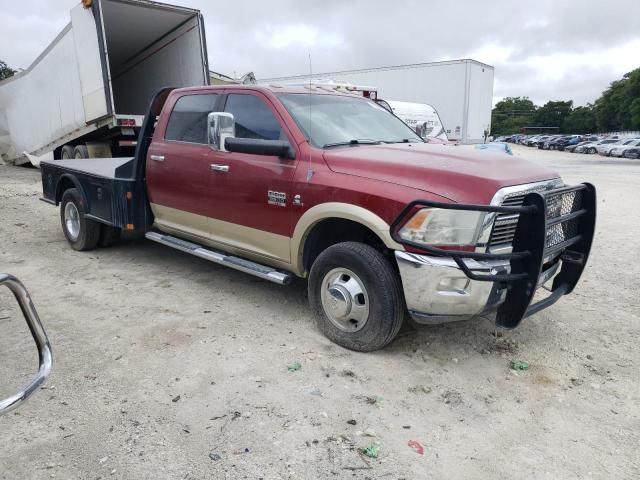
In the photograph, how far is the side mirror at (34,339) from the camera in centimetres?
191

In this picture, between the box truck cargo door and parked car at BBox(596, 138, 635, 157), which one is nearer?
the box truck cargo door

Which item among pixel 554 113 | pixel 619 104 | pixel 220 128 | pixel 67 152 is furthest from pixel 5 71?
pixel 554 113

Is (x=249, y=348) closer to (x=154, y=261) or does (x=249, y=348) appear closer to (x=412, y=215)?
(x=412, y=215)

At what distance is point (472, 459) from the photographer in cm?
268

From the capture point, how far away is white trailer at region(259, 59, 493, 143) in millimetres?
17344

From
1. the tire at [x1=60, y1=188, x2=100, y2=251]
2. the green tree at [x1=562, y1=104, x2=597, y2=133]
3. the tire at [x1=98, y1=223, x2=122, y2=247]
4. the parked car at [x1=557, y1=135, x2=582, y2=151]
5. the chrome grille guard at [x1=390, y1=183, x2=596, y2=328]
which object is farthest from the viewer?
the green tree at [x1=562, y1=104, x2=597, y2=133]

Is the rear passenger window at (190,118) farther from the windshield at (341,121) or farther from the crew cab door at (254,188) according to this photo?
the windshield at (341,121)

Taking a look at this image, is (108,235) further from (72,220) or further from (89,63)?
(89,63)

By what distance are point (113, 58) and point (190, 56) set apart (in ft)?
9.24

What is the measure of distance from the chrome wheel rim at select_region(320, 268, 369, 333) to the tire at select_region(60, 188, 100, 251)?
3693mm

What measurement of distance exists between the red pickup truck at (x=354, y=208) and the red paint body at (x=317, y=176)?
1 centimetres

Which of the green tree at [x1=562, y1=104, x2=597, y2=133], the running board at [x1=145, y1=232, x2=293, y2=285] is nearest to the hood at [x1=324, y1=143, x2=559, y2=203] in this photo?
the running board at [x1=145, y1=232, x2=293, y2=285]

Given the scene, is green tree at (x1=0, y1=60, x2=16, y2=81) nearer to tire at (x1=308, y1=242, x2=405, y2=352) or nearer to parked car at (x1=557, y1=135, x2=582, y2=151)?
tire at (x1=308, y1=242, x2=405, y2=352)

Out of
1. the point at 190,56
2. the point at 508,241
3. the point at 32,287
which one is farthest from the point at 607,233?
the point at 190,56
